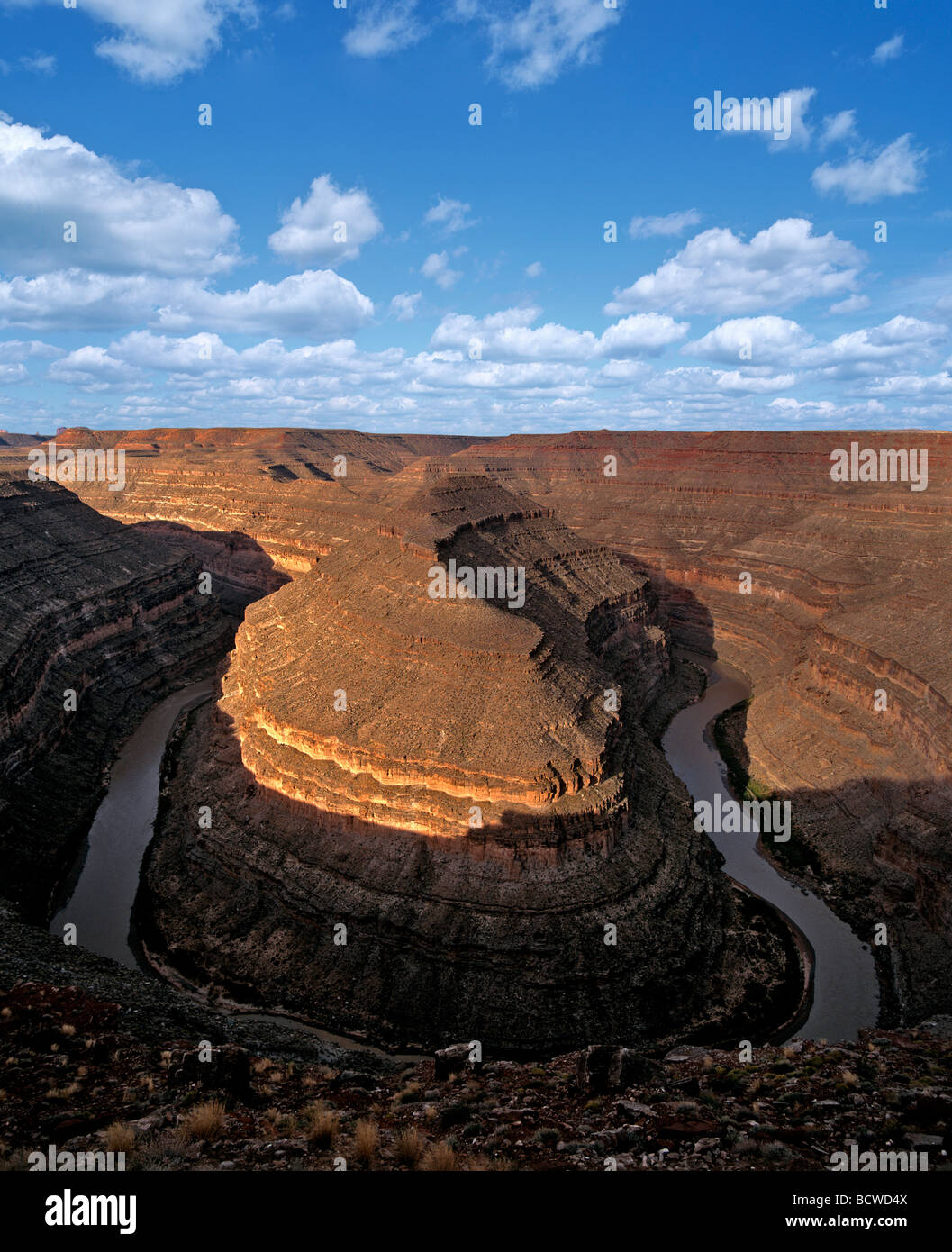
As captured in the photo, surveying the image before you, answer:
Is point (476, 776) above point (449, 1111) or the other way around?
above

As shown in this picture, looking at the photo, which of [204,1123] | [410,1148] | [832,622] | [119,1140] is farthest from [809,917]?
[119,1140]

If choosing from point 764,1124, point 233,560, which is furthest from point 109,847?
point 233,560

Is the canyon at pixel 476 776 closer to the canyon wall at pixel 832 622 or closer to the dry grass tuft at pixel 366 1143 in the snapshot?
the canyon wall at pixel 832 622

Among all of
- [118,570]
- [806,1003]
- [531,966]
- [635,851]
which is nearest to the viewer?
[531,966]

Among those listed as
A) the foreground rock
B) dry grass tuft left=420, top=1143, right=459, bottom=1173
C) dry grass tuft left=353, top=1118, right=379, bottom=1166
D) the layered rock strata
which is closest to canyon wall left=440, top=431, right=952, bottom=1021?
the layered rock strata

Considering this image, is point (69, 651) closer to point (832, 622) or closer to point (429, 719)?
point (429, 719)
